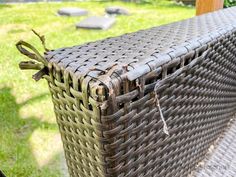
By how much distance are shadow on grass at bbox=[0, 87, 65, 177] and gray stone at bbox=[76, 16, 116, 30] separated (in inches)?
102

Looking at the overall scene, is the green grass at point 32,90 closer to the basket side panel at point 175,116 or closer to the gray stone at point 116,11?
the gray stone at point 116,11

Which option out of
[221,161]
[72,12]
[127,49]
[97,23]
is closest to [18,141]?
[221,161]

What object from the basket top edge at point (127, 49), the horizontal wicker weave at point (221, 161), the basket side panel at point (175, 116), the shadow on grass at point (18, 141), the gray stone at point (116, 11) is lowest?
the shadow on grass at point (18, 141)

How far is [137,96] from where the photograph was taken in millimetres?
835

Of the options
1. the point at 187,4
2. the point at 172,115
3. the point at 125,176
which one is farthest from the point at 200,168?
the point at 187,4

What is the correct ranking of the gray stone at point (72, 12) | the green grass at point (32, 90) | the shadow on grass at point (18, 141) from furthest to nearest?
1. the gray stone at point (72, 12)
2. the green grass at point (32, 90)
3. the shadow on grass at point (18, 141)

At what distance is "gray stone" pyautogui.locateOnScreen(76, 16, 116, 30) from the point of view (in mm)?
5462

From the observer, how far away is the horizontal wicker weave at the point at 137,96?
2.58 feet

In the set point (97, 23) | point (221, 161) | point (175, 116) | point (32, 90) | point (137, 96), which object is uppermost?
point (137, 96)

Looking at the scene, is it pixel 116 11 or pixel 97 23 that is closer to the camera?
pixel 97 23

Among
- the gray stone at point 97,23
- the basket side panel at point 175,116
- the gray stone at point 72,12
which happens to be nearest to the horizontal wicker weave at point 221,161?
the basket side panel at point 175,116

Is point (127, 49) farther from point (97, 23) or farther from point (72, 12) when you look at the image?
point (72, 12)

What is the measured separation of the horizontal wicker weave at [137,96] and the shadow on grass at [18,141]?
1056mm

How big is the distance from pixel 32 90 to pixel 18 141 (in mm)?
960
